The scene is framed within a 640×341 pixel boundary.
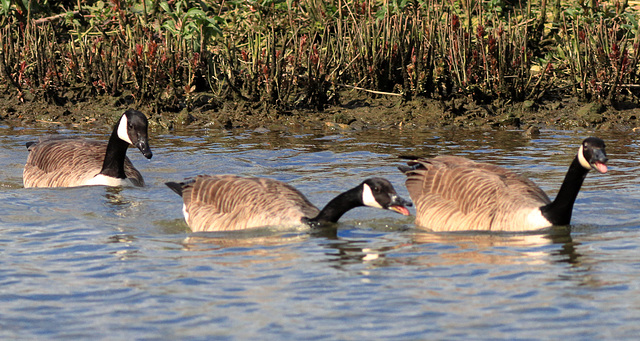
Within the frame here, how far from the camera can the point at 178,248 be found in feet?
25.0

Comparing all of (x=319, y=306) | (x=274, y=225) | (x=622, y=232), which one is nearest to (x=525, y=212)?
(x=622, y=232)

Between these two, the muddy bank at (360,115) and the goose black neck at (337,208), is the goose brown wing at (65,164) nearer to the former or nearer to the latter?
the muddy bank at (360,115)

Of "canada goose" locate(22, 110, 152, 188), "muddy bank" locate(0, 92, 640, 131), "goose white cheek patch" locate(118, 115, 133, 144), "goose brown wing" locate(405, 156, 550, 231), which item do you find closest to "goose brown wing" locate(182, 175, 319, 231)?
"goose brown wing" locate(405, 156, 550, 231)

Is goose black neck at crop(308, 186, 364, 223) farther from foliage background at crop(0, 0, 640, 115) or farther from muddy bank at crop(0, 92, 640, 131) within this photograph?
foliage background at crop(0, 0, 640, 115)

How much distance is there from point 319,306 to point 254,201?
246cm

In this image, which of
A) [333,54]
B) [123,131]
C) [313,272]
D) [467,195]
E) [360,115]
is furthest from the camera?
[333,54]

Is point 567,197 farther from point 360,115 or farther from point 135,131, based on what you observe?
point 360,115

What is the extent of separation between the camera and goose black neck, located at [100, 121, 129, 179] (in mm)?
10375

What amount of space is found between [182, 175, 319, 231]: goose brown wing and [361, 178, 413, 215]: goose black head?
0.64 m

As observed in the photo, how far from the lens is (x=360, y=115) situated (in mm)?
14141

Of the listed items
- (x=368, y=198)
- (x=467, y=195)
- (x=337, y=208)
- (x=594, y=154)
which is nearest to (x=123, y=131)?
(x=337, y=208)

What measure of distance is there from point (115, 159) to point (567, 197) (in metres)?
4.96

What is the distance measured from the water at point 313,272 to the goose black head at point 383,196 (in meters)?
0.32

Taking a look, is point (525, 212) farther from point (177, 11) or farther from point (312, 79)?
point (177, 11)
